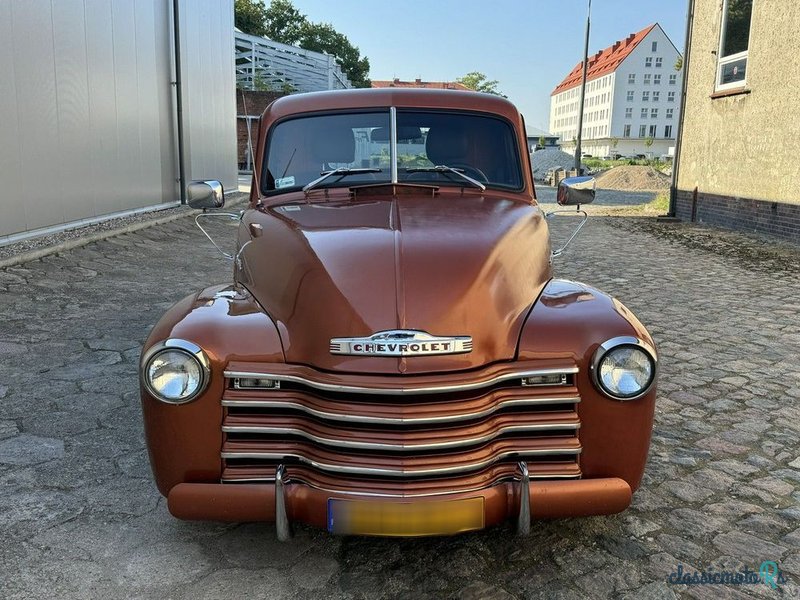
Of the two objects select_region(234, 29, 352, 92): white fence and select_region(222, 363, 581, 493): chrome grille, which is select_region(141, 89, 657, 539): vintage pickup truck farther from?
select_region(234, 29, 352, 92): white fence

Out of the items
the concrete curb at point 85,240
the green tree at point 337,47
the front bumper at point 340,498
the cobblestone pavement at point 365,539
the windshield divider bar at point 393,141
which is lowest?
the cobblestone pavement at point 365,539

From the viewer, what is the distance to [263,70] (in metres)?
35.5

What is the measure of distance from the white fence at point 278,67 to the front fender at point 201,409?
3238 centimetres

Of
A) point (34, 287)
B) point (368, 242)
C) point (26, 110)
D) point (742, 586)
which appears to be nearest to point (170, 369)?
point (368, 242)

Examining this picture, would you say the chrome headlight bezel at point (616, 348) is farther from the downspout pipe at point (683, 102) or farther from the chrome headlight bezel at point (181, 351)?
the downspout pipe at point (683, 102)

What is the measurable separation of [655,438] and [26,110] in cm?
784

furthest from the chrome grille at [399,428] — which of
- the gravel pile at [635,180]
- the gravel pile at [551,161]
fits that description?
the gravel pile at [551,161]

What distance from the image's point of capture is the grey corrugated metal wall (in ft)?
25.8

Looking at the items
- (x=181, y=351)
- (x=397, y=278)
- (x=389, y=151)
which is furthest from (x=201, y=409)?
(x=389, y=151)

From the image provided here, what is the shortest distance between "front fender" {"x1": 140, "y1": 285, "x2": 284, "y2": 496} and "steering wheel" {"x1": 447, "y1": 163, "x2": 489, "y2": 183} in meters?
1.78

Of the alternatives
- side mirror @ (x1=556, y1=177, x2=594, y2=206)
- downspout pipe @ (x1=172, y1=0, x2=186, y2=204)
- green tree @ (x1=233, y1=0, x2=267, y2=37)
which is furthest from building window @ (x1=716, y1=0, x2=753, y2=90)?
green tree @ (x1=233, y1=0, x2=267, y2=37)

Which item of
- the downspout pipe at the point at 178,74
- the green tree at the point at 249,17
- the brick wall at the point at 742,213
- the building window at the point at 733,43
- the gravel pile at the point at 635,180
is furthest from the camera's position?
the green tree at the point at 249,17

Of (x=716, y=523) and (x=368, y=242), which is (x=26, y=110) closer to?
(x=368, y=242)

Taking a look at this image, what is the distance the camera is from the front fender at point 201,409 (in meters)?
2.39
